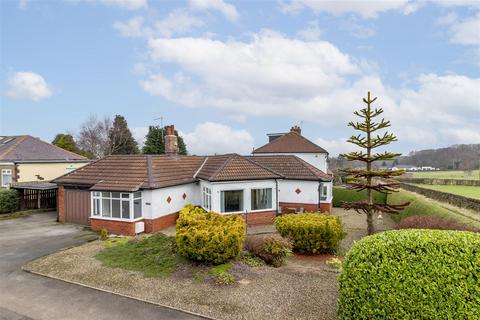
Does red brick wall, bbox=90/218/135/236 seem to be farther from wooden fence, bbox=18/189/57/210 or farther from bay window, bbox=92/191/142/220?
wooden fence, bbox=18/189/57/210

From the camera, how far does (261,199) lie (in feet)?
67.4

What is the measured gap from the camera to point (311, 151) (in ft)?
103

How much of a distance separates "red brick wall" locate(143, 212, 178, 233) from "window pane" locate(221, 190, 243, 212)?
10.8 ft

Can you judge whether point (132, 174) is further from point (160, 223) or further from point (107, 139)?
point (107, 139)

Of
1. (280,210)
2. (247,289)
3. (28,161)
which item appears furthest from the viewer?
(28,161)

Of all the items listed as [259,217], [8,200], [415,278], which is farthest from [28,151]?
[415,278]

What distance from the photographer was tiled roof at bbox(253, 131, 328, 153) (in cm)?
3158

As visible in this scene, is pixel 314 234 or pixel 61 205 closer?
pixel 314 234

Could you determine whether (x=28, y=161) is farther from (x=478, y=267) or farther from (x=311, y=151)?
(x=478, y=267)

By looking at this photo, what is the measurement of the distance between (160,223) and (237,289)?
32.3ft

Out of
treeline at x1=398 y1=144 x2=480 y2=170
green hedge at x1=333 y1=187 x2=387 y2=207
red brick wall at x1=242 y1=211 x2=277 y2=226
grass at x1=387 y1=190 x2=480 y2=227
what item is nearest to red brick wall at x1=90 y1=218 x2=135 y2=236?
red brick wall at x1=242 y1=211 x2=277 y2=226

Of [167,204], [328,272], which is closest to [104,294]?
[328,272]

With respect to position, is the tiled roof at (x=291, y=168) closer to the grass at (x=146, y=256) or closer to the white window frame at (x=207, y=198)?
the white window frame at (x=207, y=198)

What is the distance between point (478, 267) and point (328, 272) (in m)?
5.67
